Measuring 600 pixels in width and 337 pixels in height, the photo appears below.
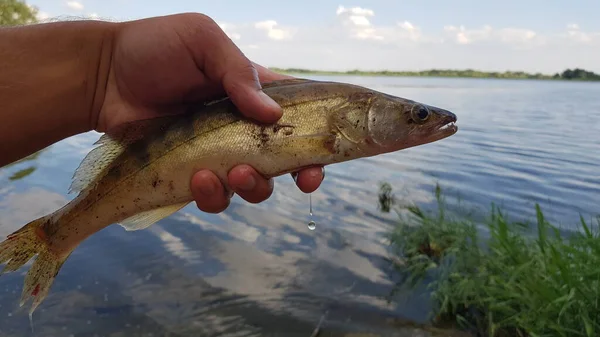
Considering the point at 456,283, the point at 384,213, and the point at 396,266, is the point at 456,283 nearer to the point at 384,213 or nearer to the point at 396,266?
the point at 396,266

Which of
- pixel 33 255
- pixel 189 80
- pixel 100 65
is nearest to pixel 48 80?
pixel 100 65

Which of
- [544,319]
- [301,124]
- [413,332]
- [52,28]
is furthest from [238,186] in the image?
[413,332]

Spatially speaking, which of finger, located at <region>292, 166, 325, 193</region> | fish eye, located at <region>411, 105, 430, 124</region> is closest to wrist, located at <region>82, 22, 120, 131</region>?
finger, located at <region>292, 166, 325, 193</region>

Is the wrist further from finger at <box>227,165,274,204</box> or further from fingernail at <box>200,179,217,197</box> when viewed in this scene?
finger at <box>227,165,274,204</box>

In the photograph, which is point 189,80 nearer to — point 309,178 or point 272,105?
point 272,105

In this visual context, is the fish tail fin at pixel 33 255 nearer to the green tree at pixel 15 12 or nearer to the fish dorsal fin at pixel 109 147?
the fish dorsal fin at pixel 109 147

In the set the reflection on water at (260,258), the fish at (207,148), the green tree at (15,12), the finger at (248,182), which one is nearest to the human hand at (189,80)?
the finger at (248,182)
